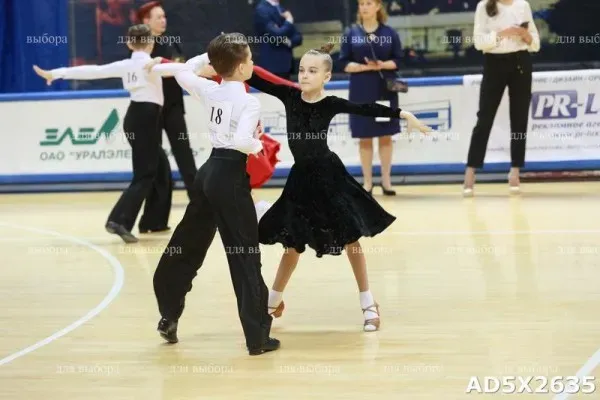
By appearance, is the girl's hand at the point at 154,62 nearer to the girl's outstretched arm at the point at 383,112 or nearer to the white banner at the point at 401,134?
the girl's outstretched arm at the point at 383,112

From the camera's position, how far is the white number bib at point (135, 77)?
10.1 meters

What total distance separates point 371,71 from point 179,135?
2.50 metres

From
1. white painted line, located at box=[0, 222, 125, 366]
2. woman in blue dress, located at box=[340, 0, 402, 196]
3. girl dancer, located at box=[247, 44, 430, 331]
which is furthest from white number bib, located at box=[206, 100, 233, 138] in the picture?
woman in blue dress, located at box=[340, 0, 402, 196]

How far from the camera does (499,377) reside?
17.3 ft

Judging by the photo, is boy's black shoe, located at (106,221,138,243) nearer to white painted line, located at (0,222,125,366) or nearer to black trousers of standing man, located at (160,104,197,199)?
white painted line, located at (0,222,125,366)

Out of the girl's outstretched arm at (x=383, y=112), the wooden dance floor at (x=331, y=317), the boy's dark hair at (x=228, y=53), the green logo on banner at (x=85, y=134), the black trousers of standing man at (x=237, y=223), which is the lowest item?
the green logo on banner at (x=85, y=134)

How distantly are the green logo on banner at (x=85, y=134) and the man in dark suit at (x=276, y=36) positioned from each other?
6.39ft

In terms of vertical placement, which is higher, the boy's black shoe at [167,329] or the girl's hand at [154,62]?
the girl's hand at [154,62]

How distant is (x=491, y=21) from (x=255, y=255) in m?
6.91

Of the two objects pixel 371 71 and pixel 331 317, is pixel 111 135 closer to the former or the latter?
pixel 371 71

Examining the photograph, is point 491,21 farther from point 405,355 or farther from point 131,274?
point 405,355

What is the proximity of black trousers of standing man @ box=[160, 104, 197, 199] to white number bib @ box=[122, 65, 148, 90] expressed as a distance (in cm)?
108

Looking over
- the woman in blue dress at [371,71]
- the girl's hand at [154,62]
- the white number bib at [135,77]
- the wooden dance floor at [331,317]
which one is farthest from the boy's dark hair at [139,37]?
the woman in blue dress at [371,71]

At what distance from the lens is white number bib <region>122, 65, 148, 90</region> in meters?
10.1
